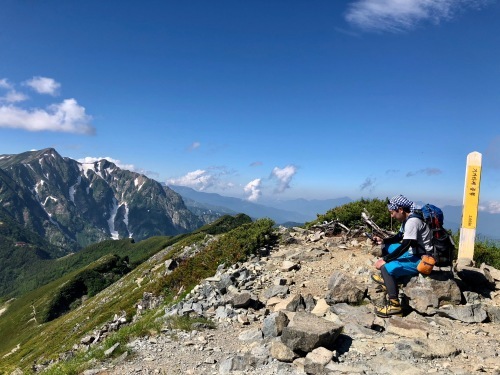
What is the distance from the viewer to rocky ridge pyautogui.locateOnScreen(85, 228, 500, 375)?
8.85 m

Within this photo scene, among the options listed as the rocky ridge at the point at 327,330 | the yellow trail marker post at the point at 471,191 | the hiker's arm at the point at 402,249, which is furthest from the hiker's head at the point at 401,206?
the yellow trail marker post at the point at 471,191

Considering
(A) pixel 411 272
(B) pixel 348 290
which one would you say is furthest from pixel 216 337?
(A) pixel 411 272

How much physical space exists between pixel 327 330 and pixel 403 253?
4.03m

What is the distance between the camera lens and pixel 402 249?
1101 centimetres

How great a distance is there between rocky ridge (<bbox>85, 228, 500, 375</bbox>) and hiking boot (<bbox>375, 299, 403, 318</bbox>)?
27 centimetres

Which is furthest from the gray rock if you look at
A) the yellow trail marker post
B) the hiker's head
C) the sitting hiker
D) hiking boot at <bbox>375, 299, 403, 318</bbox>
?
the yellow trail marker post

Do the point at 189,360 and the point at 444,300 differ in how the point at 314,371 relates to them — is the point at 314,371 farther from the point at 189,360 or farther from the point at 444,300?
the point at 444,300

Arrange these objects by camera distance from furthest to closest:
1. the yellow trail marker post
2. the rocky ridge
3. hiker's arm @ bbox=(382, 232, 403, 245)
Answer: the yellow trail marker post
hiker's arm @ bbox=(382, 232, 403, 245)
the rocky ridge

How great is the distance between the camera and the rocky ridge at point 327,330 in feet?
29.0

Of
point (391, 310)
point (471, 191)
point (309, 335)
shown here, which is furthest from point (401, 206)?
point (309, 335)

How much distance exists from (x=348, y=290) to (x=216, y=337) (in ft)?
16.0

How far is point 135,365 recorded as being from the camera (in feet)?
32.1

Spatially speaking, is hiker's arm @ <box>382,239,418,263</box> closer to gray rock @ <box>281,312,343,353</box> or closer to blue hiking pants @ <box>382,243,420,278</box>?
blue hiking pants @ <box>382,243,420,278</box>

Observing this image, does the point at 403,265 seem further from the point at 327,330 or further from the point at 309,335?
the point at 309,335
